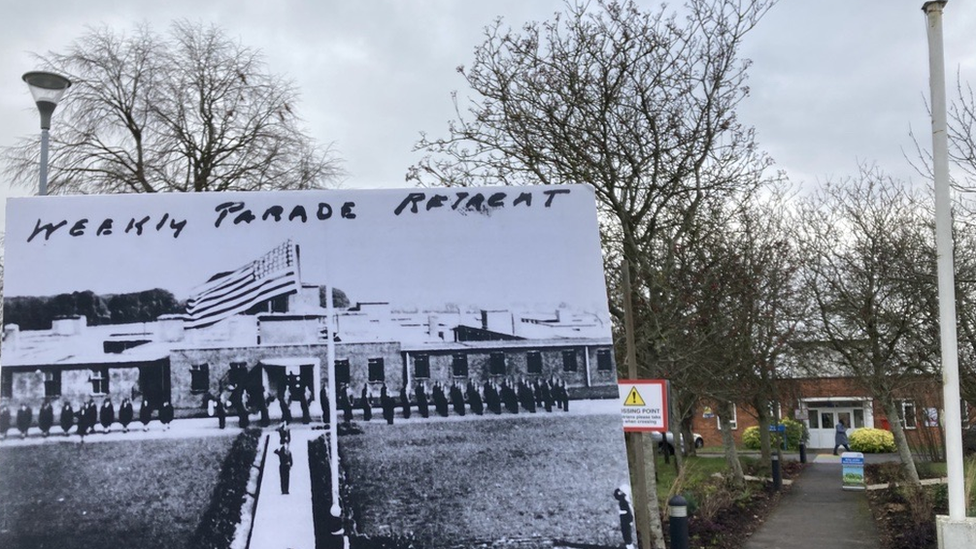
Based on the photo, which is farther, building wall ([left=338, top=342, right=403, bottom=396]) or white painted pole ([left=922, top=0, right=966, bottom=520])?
white painted pole ([left=922, top=0, right=966, bottom=520])

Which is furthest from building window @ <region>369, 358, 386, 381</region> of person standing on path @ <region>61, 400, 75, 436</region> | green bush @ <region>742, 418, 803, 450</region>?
green bush @ <region>742, 418, 803, 450</region>

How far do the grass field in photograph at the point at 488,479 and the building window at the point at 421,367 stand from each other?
1.20 ft

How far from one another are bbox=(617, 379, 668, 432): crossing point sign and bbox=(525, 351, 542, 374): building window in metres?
1.26

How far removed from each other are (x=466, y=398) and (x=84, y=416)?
2787 mm

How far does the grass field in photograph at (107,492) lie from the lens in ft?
21.2

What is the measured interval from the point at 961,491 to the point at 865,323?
9956mm

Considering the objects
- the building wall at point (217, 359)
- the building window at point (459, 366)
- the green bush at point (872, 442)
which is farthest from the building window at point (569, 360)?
the green bush at point (872, 442)

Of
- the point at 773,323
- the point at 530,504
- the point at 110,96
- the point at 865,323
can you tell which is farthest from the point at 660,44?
the point at 110,96

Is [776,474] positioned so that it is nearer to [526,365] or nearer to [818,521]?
[818,521]

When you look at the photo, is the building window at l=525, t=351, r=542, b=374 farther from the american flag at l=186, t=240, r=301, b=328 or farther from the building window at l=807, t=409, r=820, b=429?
the building window at l=807, t=409, r=820, b=429

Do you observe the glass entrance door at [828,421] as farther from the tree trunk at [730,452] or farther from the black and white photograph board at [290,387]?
the black and white photograph board at [290,387]

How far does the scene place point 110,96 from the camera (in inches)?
749

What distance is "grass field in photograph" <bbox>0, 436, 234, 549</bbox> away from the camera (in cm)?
646

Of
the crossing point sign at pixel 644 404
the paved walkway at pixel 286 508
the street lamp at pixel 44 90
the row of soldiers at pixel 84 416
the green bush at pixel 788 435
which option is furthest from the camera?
the green bush at pixel 788 435
